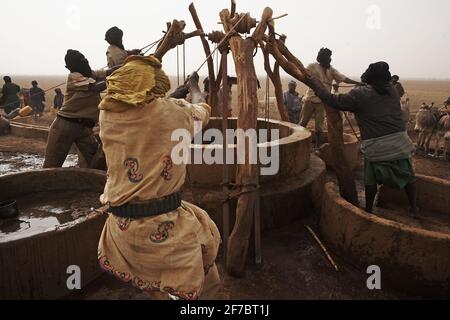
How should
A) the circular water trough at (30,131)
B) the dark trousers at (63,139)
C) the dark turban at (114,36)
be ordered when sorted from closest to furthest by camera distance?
the dark trousers at (63,139) → the dark turban at (114,36) → the circular water trough at (30,131)

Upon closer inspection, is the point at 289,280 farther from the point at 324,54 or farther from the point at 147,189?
the point at 324,54

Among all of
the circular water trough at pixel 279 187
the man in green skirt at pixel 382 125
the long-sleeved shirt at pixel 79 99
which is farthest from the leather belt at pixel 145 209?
the long-sleeved shirt at pixel 79 99

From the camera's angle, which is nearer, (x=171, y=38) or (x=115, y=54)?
(x=171, y=38)

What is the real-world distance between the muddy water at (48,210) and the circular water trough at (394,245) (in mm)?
2869

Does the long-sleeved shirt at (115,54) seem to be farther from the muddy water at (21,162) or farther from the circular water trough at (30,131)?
the circular water trough at (30,131)

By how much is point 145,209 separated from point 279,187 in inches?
104

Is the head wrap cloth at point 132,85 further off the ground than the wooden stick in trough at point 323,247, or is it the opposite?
the head wrap cloth at point 132,85

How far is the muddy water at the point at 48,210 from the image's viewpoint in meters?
3.78

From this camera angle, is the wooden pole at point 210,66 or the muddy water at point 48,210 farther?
the wooden pole at point 210,66

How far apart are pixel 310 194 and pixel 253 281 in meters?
1.77

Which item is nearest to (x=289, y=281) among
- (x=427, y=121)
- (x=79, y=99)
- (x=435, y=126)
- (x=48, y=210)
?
(x=48, y=210)

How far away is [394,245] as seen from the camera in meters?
3.09

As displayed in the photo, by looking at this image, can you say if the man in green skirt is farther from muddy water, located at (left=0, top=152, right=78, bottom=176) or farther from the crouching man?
muddy water, located at (left=0, top=152, right=78, bottom=176)
